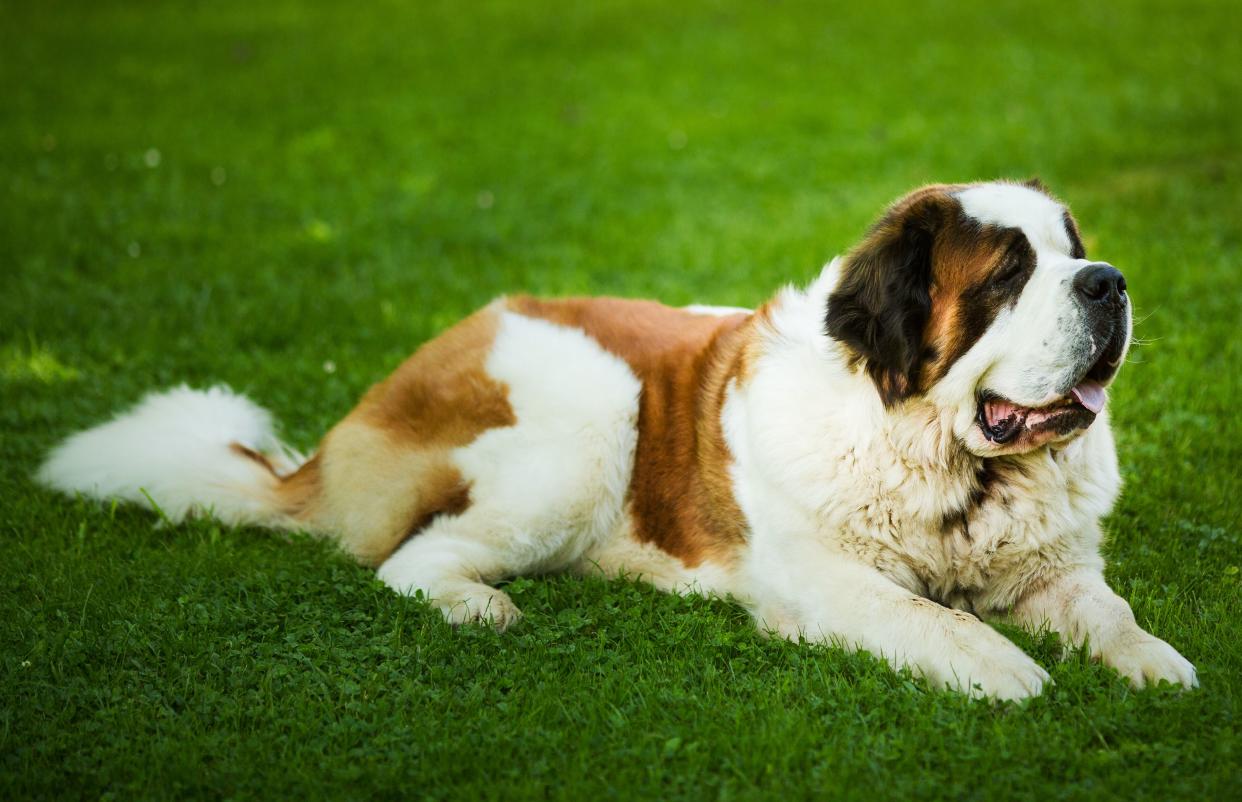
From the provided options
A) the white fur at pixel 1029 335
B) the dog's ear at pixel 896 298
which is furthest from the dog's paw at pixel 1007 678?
the dog's ear at pixel 896 298

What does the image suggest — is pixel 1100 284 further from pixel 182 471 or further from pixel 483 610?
pixel 182 471

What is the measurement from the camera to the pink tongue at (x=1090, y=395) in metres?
2.96

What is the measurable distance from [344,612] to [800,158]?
619 cm

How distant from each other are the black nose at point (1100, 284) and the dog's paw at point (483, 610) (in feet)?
5.79

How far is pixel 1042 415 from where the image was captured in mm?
3000

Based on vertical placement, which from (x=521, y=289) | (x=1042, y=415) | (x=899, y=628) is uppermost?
(x=1042, y=415)

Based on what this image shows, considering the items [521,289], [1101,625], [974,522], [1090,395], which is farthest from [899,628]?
[521,289]

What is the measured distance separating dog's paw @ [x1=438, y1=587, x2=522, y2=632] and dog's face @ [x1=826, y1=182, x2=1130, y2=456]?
122cm

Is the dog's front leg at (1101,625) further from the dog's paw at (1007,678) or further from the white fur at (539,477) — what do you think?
the white fur at (539,477)

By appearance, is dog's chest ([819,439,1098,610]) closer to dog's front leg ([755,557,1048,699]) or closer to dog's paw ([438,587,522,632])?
dog's front leg ([755,557,1048,699])

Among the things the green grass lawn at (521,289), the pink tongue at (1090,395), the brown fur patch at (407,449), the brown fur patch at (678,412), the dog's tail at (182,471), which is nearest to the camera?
the green grass lawn at (521,289)

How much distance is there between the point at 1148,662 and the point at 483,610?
1.75 metres

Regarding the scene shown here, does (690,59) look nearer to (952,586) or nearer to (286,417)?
(286,417)

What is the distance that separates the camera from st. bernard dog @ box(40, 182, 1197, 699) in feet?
9.84
